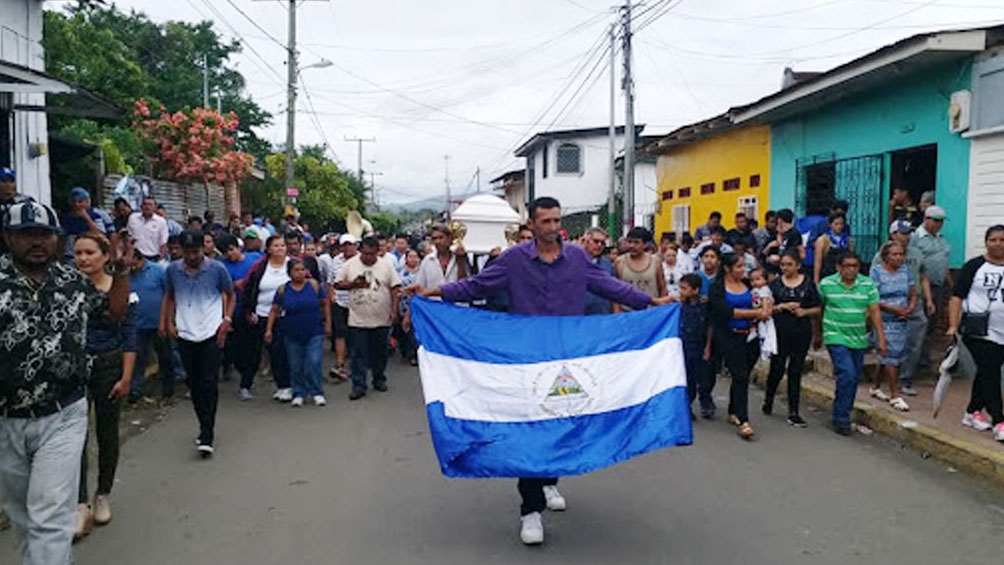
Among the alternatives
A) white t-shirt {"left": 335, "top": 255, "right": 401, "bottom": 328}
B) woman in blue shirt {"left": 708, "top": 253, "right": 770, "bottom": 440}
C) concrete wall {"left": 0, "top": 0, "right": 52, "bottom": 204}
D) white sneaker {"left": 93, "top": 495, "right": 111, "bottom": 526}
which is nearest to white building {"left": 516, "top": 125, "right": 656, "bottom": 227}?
concrete wall {"left": 0, "top": 0, "right": 52, "bottom": 204}

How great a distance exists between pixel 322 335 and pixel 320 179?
30930 mm

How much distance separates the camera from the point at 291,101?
27.2 m

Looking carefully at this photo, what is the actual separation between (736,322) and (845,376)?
Result: 107 cm

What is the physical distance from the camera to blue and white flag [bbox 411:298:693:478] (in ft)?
15.7

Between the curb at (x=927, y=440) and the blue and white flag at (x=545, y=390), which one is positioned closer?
the blue and white flag at (x=545, y=390)

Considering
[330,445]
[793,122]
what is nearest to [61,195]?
[330,445]

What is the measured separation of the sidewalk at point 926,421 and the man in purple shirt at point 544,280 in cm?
331

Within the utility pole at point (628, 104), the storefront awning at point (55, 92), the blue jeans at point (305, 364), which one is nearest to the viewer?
the blue jeans at point (305, 364)

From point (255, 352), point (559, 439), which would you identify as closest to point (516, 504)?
point (559, 439)

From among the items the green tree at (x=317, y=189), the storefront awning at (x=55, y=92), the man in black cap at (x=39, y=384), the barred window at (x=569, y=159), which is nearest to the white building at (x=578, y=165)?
the barred window at (x=569, y=159)

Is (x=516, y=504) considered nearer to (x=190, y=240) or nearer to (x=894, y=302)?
(x=190, y=240)

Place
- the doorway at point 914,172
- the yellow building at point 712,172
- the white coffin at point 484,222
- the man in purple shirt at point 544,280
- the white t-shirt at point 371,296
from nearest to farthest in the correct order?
1. the man in purple shirt at point 544,280
2. the white t-shirt at point 371,296
3. the doorway at point 914,172
4. the white coffin at point 484,222
5. the yellow building at point 712,172

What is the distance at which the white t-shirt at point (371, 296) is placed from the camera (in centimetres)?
941

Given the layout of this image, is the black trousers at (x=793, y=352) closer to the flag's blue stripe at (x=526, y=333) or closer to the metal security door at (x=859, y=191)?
the flag's blue stripe at (x=526, y=333)
